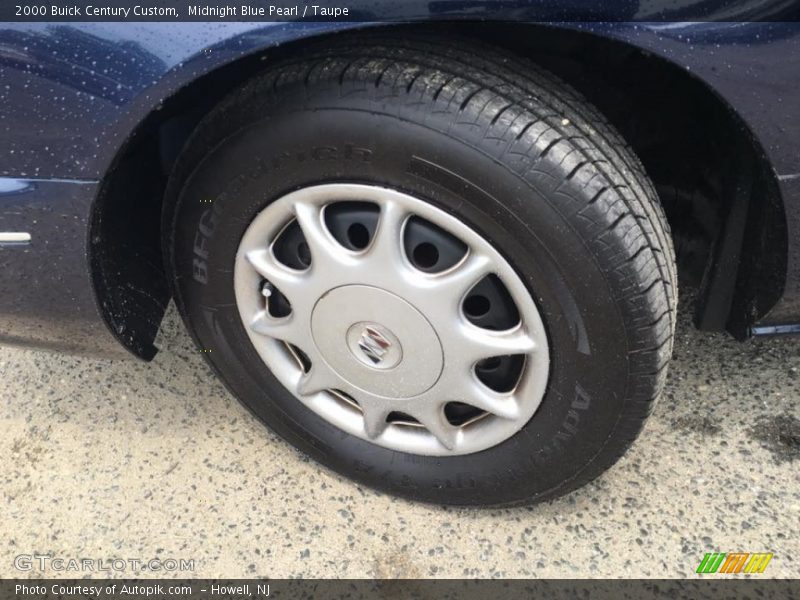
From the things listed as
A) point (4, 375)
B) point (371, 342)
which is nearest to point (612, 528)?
point (371, 342)

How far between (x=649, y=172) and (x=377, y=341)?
0.79 metres

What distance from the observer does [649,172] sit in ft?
5.81

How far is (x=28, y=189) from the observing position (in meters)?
1.35

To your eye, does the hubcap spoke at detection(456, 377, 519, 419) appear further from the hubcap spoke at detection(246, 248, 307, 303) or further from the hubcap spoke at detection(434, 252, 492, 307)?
the hubcap spoke at detection(246, 248, 307, 303)

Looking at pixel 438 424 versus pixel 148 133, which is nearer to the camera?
pixel 148 133

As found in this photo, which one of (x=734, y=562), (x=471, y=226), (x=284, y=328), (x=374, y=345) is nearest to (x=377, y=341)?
(x=374, y=345)

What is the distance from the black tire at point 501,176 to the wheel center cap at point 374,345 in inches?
11.7

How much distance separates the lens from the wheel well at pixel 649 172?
135 cm

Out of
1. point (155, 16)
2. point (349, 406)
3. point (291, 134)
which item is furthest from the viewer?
point (349, 406)

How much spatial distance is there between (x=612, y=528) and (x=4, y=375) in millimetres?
1682

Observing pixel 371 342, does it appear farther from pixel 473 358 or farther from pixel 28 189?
pixel 28 189
